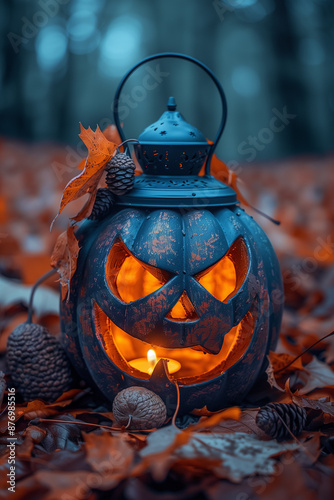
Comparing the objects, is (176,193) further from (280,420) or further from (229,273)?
(280,420)

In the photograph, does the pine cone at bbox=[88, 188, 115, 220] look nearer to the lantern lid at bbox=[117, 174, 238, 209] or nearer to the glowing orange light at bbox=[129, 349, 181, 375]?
the lantern lid at bbox=[117, 174, 238, 209]

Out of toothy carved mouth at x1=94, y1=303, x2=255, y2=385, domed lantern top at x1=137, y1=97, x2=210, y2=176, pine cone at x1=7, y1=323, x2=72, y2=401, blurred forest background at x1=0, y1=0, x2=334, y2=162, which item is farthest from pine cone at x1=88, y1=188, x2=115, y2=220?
blurred forest background at x1=0, y1=0, x2=334, y2=162

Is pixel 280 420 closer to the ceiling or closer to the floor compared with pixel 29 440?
closer to the ceiling

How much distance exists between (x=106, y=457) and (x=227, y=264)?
694 mm

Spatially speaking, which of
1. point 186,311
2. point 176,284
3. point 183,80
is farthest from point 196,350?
point 183,80

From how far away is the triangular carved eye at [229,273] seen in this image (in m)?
1.38

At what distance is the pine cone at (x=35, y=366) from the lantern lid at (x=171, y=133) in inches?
26.7

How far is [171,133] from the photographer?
139 centimetres

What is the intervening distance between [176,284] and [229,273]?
27cm

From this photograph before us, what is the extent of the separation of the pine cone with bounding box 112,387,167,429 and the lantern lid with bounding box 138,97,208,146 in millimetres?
692

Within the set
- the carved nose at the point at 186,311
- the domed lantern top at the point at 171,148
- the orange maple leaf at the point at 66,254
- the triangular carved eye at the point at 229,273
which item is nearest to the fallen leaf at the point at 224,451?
the carved nose at the point at 186,311

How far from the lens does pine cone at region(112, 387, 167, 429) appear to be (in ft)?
4.07

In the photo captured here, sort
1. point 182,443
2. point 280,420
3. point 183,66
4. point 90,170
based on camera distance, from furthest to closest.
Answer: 1. point 183,66
2. point 90,170
3. point 280,420
4. point 182,443

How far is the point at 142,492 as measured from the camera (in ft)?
3.11
